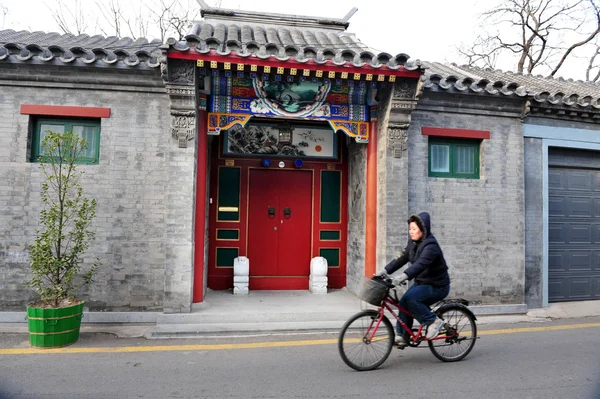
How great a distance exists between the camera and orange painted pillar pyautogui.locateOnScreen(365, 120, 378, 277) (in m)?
7.09

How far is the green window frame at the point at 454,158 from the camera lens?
7277 millimetres

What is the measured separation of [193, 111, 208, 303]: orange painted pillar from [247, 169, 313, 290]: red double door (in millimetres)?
1550

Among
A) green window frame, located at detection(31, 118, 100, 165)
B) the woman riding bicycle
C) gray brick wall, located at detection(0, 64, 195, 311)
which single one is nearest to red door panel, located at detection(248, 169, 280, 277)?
gray brick wall, located at detection(0, 64, 195, 311)

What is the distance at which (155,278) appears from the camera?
20.8 ft

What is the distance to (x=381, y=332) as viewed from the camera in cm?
438

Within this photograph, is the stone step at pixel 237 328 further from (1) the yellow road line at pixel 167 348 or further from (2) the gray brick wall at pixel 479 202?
(2) the gray brick wall at pixel 479 202

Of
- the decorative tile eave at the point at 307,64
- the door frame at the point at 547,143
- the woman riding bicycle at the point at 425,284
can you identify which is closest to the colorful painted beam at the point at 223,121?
the decorative tile eave at the point at 307,64

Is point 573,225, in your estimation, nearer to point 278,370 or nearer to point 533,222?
point 533,222

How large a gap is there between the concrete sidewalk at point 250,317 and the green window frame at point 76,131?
237 centimetres

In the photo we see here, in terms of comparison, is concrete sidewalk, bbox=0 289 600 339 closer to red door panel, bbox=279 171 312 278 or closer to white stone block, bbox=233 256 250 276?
white stone block, bbox=233 256 250 276

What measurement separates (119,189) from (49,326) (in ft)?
7.15

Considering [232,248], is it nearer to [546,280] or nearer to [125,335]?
[125,335]


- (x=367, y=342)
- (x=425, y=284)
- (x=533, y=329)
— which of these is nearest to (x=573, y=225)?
(x=533, y=329)

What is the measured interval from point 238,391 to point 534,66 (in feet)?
67.7
